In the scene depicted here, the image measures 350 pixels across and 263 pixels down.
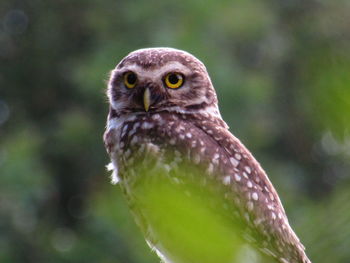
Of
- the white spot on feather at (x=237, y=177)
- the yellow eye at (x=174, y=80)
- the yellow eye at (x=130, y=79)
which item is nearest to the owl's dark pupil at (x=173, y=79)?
the yellow eye at (x=174, y=80)

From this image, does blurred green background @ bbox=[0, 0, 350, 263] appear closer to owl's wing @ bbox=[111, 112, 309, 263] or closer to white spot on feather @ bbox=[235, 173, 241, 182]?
owl's wing @ bbox=[111, 112, 309, 263]

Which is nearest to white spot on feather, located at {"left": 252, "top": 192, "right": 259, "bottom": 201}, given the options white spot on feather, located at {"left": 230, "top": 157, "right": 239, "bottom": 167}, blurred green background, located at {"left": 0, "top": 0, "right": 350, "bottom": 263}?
white spot on feather, located at {"left": 230, "top": 157, "right": 239, "bottom": 167}

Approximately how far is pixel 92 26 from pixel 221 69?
174 inches

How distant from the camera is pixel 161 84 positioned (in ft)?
9.83

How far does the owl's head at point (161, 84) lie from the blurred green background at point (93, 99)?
4.99 m

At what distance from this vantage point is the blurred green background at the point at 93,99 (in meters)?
10.7

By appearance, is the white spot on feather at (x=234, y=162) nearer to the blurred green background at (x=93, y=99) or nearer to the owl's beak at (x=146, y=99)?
the owl's beak at (x=146, y=99)

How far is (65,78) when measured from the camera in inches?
614

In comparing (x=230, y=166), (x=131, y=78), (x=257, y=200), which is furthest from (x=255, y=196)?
(x=131, y=78)

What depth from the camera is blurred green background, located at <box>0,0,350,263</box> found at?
10.7m

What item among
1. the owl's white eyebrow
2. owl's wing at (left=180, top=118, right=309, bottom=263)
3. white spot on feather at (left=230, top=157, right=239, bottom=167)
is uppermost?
the owl's white eyebrow

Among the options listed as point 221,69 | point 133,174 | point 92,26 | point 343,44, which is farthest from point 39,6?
point 343,44

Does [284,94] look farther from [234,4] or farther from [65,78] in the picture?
[65,78]

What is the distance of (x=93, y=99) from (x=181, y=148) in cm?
1106
